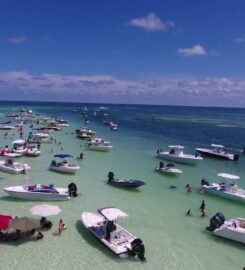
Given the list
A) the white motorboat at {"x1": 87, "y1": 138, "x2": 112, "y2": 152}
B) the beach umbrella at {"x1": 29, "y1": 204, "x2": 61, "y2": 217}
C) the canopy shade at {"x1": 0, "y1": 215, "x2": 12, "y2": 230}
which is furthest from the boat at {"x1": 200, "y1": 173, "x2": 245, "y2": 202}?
the white motorboat at {"x1": 87, "y1": 138, "x2": 112, "y2": 152}

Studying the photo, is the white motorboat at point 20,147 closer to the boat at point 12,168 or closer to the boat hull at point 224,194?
the boat at point 12,168

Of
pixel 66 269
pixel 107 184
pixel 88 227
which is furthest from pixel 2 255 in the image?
pixel 107 184

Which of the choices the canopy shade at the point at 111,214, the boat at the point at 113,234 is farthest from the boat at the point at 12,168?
the canopy shade at the point at 111,214

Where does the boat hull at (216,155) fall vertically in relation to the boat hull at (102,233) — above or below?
above

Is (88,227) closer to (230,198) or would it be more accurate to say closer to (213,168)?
(230,198)

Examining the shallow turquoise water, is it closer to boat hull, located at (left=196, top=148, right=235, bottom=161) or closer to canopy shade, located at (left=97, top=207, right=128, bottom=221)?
canopy shade, located at (left=97, top=207, right=128, bottom=221)

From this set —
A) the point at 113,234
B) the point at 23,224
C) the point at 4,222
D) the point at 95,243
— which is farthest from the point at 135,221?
the point at 4,222
